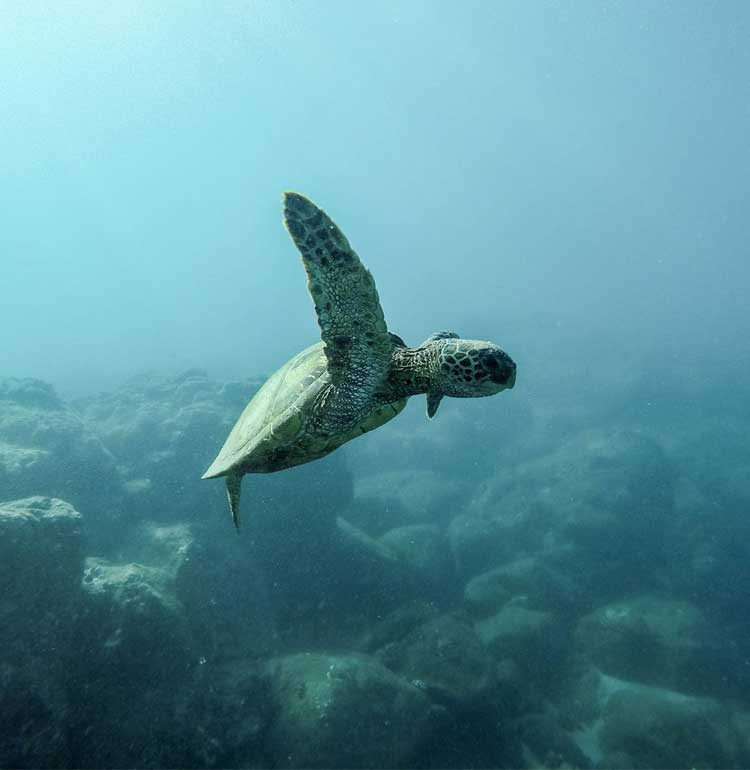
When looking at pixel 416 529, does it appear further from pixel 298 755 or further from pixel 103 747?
pixel 103 747

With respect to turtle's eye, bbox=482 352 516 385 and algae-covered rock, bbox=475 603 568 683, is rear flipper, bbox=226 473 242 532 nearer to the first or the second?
turtle's eye, bbox=482 352 516 385

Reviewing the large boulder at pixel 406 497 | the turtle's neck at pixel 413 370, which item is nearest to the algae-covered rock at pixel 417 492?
the large boulder at pixel 406 497

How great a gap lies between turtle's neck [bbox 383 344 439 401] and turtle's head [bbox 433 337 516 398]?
0.12 metres

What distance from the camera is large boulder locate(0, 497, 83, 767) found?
661 centimetres

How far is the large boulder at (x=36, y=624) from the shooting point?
260 inches

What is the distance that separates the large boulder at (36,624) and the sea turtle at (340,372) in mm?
5255

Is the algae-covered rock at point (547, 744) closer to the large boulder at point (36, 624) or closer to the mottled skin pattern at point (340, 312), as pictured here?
the large boulder at point (36, 624)

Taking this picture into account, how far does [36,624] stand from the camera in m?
7.57

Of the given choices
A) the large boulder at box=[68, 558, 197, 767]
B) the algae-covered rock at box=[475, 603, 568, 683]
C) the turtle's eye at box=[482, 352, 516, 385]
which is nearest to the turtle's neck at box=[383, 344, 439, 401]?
the turtle's eye at box=[482, 352, 516, 385]

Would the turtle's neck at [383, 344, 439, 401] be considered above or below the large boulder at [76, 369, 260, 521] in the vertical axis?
above

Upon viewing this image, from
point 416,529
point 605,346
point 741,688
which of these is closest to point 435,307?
point 605,346

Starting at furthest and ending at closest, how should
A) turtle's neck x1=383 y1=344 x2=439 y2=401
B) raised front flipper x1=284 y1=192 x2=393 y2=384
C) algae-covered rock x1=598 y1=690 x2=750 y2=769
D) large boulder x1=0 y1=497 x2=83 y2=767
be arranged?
algae-covered rock x1=598 y1=690 x2=750 y2=769
large boulder x1=0 y1=497 x2=83 y2=767
turtle's neck x1=383 y1=344 x2=439 y2=401
raised front flipper x1=284 y1=192 x2=393 y2=384

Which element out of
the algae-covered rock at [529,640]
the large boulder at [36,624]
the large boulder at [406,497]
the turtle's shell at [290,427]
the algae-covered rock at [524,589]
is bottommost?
the algae-covered rock at [529,640]

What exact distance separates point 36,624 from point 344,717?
6.00 m
